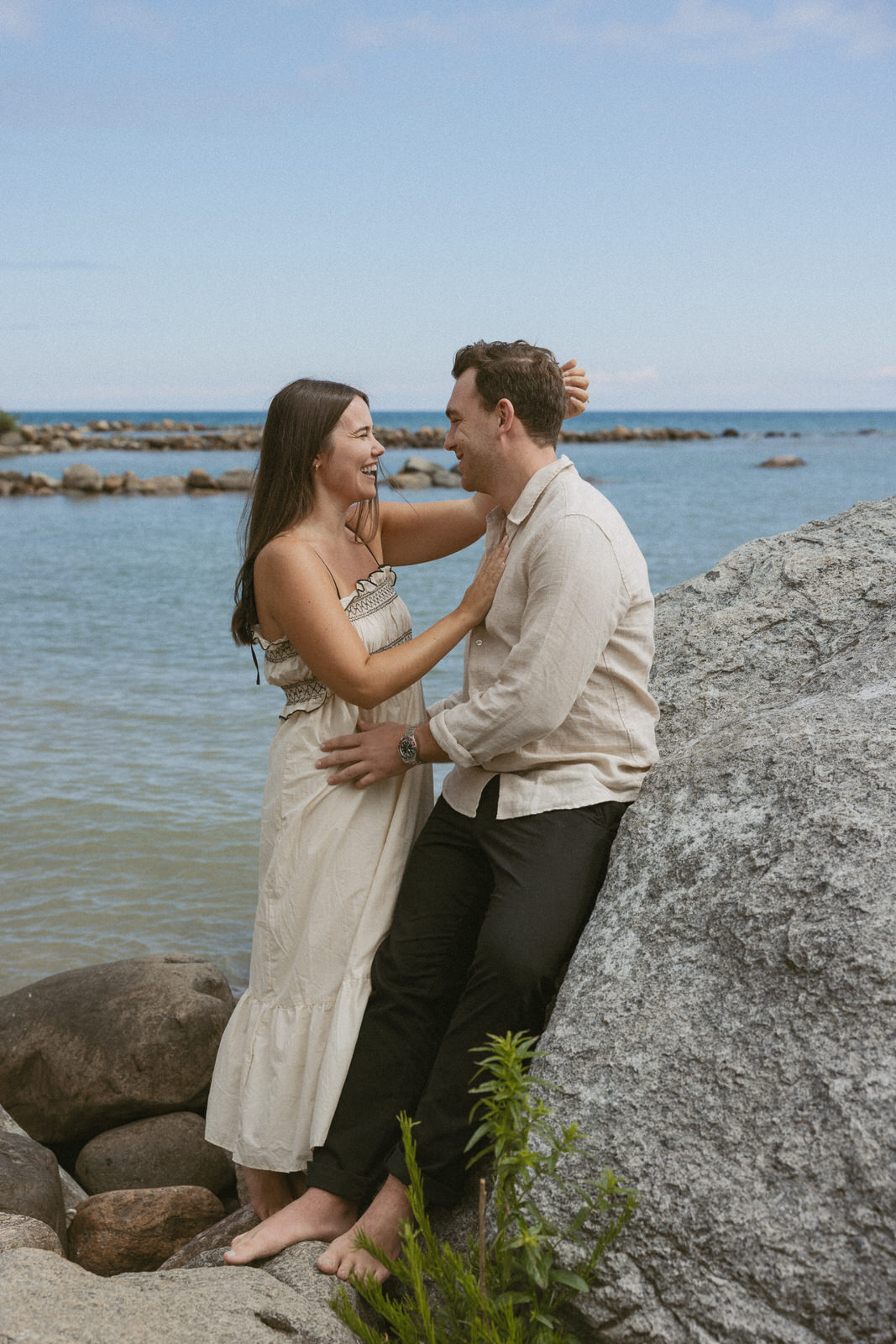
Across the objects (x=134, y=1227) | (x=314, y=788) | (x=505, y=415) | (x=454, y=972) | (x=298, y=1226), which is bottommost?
(x=134, y=1227)

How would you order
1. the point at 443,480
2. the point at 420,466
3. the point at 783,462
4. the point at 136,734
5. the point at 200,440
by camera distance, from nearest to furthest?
the point at 136,734, the point at 420,466, the point at 443,480, the point at 783,462, the point at 200,440

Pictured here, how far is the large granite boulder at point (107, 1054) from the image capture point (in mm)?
4496

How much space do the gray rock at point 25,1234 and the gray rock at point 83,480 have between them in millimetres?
37449

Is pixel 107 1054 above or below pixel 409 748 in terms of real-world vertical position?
below

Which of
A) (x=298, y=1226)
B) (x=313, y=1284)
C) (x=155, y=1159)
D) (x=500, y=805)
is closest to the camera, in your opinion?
(x=313, y=1284)

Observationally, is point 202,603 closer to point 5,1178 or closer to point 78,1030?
point 78,1030

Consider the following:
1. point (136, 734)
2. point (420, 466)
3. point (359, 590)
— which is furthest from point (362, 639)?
point (420, 466)

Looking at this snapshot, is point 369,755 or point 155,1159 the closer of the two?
point 369,755

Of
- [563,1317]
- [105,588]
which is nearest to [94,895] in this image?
[563,1317]

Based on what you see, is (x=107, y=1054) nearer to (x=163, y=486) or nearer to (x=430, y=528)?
(x=430, y=528)

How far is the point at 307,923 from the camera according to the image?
3400 mm

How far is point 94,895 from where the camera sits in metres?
6.74

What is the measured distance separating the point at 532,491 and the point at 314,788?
1.08 m

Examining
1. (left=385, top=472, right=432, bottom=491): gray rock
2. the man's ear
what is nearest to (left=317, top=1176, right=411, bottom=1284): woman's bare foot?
the man's ear
